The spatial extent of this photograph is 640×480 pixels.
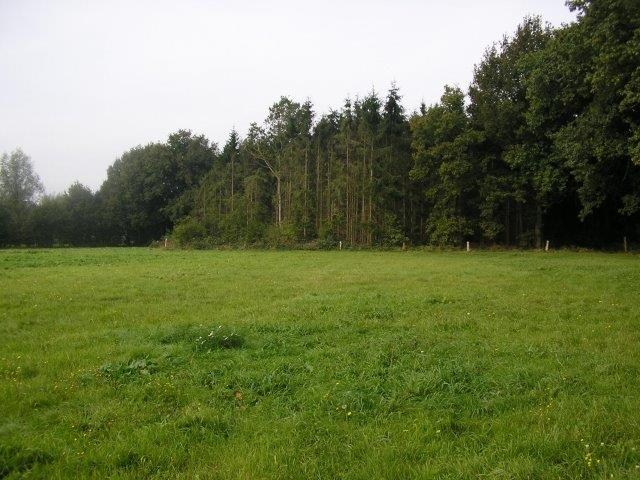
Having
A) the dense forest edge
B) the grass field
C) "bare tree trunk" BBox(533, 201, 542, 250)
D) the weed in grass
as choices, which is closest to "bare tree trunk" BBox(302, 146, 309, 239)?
the dense forest edge

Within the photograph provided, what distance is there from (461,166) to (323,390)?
39.3 metres

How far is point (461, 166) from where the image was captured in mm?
41844

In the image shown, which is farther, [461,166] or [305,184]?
[305,184]

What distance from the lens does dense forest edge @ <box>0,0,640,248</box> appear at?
2989 cm

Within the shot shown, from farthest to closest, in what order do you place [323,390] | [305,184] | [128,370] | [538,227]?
1. [305,184]
2. [538,227]
3. [128,370]
4. [323,390]

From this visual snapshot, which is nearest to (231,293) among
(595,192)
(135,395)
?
(135,395)

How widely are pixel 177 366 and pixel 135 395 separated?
A: 124 cm

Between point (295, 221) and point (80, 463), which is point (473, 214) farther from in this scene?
point (80, 463)

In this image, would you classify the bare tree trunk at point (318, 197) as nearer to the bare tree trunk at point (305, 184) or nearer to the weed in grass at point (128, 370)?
the bare tree trunk at point (305, 184)

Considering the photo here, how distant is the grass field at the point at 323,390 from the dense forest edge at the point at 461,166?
76.3ft

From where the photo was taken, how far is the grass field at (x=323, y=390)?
14.1 ft

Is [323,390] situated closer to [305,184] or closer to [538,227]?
[538,227]

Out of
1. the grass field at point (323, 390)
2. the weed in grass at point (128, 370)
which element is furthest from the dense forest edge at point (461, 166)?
the weed in grass at point (128, 370)

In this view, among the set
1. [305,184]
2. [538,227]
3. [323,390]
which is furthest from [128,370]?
[305,184]
